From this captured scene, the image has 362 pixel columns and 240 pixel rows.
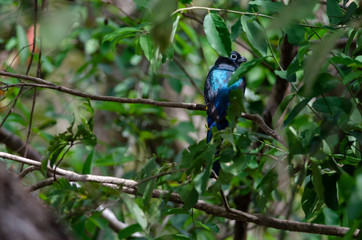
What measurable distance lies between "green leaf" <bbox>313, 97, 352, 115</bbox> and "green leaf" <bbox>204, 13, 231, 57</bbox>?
1.89ft

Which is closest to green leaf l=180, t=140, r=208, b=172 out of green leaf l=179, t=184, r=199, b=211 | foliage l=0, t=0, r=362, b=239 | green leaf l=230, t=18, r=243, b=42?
foliage l=0, t=0, r=362, b=239

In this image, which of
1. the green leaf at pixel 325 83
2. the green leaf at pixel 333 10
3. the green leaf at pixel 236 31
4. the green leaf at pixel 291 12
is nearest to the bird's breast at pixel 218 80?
the green leaf at pixel 236 31

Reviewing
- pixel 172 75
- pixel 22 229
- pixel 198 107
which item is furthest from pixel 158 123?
pixel 22 229

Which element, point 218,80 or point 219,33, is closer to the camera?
point 219,33

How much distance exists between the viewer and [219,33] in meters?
2.25

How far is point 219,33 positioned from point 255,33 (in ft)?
0.59

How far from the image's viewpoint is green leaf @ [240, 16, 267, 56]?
6.72 ft

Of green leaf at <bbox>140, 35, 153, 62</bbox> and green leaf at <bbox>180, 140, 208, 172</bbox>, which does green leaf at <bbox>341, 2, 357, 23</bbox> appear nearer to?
green leaf at <bbox>180, 140, 208, 172</bbox>

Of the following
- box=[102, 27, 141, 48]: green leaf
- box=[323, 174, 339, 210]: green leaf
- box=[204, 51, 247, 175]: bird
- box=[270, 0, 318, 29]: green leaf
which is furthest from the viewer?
box=[204, 51, 247, 175]: bird

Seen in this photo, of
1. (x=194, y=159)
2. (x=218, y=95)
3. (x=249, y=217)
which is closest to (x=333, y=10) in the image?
(x=194, y=159)

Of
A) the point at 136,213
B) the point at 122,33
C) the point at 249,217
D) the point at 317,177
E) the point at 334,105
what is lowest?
the point at 249,217

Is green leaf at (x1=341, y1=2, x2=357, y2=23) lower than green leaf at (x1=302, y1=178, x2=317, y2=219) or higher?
higher

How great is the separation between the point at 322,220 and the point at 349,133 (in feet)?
3.92

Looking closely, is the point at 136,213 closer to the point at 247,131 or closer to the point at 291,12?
the point at 247,131
